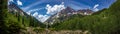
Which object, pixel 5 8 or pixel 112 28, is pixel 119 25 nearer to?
pixel 112 28

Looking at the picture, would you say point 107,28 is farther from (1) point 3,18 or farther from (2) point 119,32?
(1) point 3,18

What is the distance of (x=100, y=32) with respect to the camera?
11794 cm

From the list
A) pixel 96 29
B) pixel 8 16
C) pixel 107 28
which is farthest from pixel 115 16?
pixel 8 16

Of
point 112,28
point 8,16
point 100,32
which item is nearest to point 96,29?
point 100,32

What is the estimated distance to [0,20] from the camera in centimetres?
6194

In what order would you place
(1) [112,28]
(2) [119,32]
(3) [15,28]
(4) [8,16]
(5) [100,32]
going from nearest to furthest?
1. (3) [15,28]
2. (4) [8,16]
3. (2) [119,32]
4. (1) [112,28]
5. (5) [100,32]

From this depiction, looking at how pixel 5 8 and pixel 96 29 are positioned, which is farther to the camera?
pixel 96 29

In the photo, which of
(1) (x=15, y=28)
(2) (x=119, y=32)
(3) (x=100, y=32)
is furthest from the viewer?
(3) (x=100, y=32)

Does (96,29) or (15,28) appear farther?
(96,29)

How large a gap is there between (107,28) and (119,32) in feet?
32.4

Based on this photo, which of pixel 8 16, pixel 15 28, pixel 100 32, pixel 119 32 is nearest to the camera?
pixel 15 28

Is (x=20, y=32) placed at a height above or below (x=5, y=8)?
below

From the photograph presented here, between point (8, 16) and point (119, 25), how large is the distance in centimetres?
4806

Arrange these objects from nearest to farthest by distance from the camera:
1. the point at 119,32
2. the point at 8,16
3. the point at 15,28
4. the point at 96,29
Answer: the point at 15,28
the point at 8,16
the point at 119,32
the point at 96,29
